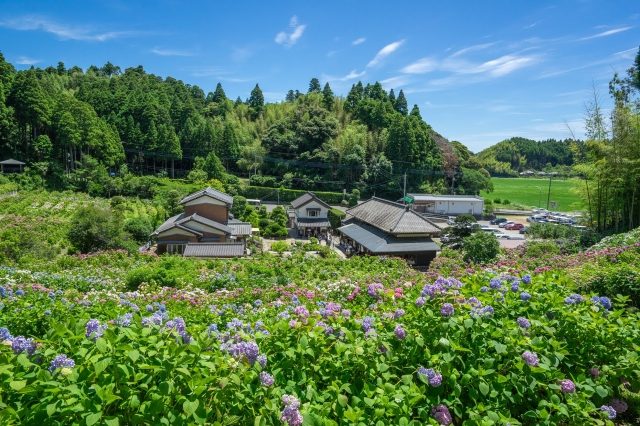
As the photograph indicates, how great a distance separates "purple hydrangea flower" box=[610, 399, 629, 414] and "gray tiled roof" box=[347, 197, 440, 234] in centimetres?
1698

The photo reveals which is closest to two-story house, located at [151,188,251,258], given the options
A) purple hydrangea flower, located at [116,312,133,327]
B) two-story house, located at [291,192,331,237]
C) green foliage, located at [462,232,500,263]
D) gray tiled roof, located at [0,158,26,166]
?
two-story house, located at [291,192,331,237]

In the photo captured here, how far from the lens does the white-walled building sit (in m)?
43.2

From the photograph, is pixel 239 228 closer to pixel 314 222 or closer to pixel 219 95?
pixel 314 222

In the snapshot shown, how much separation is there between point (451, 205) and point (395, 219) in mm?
25366

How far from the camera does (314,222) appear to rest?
31219mm

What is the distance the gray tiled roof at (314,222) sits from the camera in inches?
1214

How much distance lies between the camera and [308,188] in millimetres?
47000

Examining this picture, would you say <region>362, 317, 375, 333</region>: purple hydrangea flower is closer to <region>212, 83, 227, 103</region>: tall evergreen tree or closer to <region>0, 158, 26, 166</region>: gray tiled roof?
<region>0, 158, 26, 166</region>: gray tiled roof

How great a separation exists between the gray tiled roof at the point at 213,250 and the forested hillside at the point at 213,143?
75.1ft

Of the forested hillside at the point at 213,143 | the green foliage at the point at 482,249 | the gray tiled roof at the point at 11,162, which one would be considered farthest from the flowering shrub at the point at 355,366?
the gray tiled roof at the point at 11,162

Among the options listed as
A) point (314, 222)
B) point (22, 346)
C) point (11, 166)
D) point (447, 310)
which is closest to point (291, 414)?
point (447, 310)

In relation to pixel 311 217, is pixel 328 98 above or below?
above

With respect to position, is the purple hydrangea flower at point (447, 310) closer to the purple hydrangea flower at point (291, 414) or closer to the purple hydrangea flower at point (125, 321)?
the purple hydrangea flower at point (291, 414)

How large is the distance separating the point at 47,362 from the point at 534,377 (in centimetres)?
287
